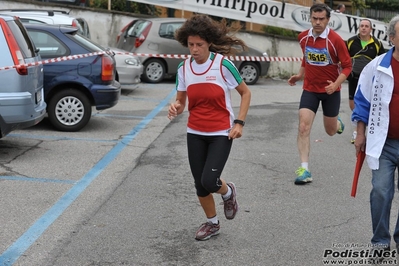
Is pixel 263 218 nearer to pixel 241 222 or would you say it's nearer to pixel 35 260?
pixel 241 222

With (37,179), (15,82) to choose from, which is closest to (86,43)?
(15,82)

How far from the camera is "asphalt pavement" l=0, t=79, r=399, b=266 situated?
5.66 metres

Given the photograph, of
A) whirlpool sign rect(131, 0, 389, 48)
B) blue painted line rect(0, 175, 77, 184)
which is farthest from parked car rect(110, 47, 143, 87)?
blue painted line rect(0, 175, 77, 184)

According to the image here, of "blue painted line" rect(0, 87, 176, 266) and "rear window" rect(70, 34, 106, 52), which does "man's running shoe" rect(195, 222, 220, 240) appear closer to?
"blue painted line" rect(0, 87, 176, 266)

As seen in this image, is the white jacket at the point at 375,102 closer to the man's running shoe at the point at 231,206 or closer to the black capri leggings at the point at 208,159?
the black capri leggings at the point at 208,159

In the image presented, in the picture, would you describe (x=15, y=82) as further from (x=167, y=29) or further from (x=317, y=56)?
(x=167, y=29)

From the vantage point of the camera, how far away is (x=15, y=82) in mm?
8797

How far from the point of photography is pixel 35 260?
5531mm

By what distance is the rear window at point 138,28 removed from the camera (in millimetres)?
18703

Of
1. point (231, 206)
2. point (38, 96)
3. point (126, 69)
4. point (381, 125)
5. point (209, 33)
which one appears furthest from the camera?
point (126, 69)

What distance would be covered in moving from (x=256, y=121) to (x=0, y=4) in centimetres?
1120

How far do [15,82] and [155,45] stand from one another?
9945 millimetres

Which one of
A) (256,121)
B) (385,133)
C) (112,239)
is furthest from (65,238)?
(256,121)

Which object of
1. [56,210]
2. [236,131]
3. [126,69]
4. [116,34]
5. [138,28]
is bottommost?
[116,34]
